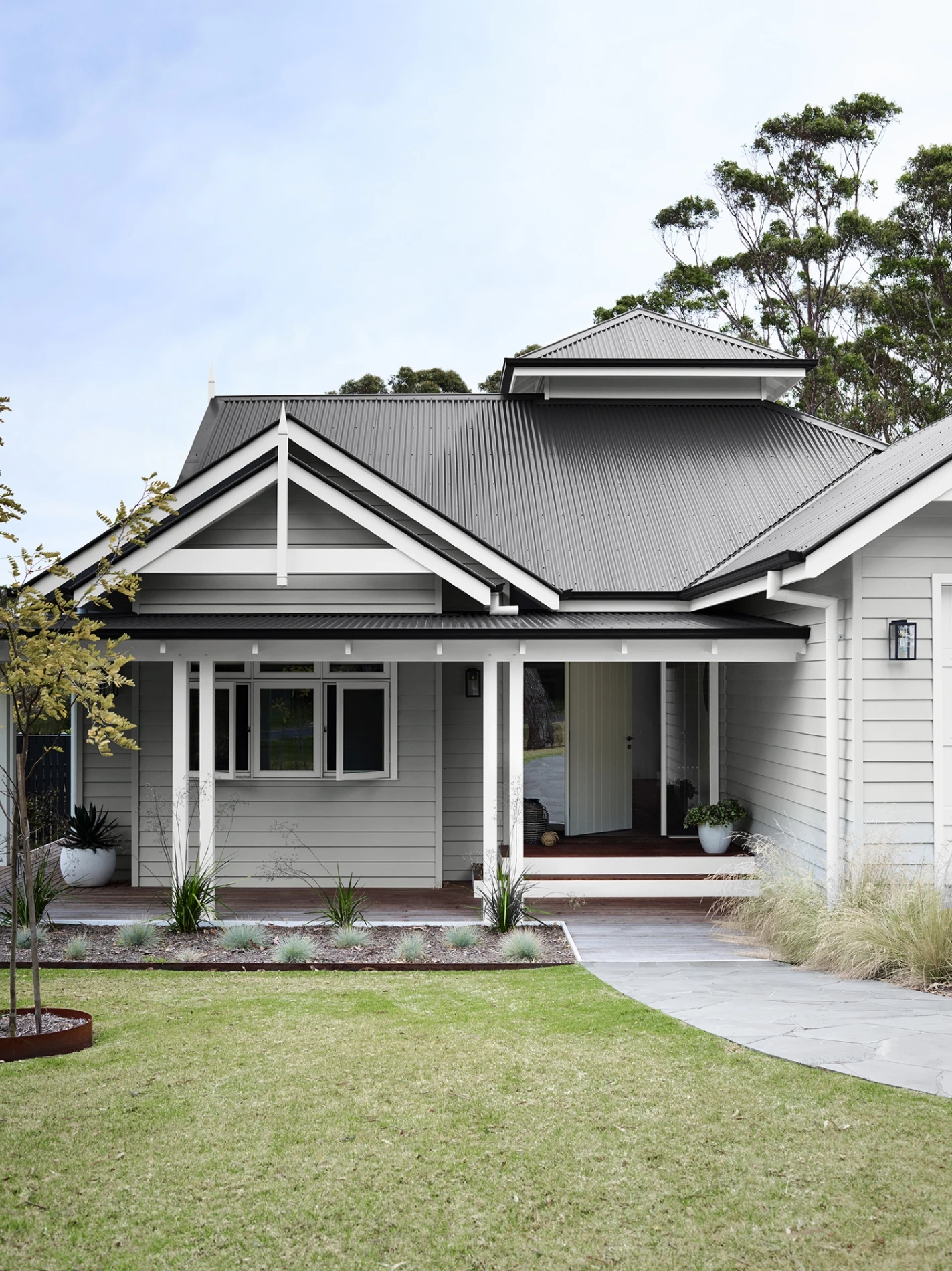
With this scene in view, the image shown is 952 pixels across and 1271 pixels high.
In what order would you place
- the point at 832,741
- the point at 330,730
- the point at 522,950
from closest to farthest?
the point at 522,950, the point at 832,741, the point at 330,730

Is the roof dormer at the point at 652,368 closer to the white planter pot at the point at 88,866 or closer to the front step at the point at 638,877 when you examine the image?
the front step at the point at 638,877

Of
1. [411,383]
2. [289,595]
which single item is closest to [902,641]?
[289,595]

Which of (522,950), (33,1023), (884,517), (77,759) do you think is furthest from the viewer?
(77,759)

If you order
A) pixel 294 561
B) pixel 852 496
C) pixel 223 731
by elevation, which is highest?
pixel 852 496

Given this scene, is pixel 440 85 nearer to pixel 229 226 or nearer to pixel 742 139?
pixel 229 226

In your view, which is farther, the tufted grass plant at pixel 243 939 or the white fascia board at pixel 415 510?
the white fascia board at pixel 415 510

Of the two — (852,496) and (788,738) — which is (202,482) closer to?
(788,738)

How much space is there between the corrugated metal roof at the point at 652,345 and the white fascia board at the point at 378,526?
5465mm

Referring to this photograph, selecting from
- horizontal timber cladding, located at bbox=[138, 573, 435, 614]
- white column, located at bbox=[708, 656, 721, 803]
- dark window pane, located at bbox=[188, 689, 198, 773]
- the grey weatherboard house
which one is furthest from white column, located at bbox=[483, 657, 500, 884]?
dark window pane, located at bbox=[188, 689, 198, 773]

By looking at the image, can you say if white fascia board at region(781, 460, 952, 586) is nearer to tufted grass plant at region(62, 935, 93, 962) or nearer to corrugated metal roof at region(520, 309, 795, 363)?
tufted grass plant at region(62, 935, 93, 962)

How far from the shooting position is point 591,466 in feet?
45.2

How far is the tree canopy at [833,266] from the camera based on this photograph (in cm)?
2542

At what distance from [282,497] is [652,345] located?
292 inches

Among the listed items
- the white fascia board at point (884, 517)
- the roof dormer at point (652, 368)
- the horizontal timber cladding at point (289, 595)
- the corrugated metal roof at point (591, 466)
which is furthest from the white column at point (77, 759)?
the white fascia board at point (884, 517)
